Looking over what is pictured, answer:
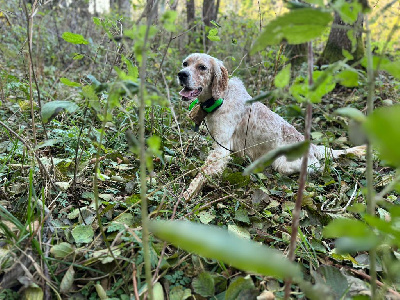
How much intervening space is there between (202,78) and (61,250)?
2.42 metres

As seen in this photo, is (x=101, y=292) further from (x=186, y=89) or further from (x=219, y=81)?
(x=219, y=81)

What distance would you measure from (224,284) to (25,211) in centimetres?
111

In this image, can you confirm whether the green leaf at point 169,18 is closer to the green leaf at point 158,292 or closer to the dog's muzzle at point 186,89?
the green leaf at point 158,292

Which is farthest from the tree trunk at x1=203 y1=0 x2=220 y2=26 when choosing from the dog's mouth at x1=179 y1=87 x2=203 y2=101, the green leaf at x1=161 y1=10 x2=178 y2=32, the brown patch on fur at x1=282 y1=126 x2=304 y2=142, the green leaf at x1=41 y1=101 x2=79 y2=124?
the green leaf at x1=161 y1=10 x2=178 y2=32

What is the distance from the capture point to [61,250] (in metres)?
→ 1.49

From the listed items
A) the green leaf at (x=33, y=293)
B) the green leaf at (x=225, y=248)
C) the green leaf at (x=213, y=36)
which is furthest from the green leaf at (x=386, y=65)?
the green leaf at (x=213, y=36)

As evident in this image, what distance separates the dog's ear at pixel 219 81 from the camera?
3.46 meters

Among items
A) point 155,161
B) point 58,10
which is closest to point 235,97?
point 155,161

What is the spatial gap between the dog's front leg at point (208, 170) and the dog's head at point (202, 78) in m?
0.65

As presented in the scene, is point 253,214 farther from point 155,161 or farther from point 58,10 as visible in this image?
point 58,10

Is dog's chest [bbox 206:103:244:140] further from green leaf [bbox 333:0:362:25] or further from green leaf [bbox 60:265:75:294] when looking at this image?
green leaf [bbox 333:0:362:25]

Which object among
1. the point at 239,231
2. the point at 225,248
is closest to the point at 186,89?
the point at 239,231

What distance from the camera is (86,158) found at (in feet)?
8.54

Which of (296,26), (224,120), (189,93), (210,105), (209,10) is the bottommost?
(224,120)
